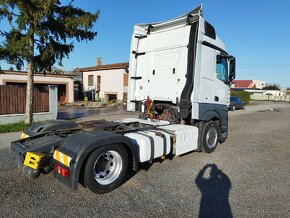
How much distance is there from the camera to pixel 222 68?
6816mm

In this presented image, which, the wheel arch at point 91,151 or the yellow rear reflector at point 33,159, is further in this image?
the yellow rear reflector at point 33,159

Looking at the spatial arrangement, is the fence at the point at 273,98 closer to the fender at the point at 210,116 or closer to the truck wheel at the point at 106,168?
the fender at the point at 210,116

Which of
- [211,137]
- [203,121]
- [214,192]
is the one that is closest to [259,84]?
[211,137]

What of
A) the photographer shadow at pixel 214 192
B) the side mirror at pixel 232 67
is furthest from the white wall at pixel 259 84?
the photographer shadow at pixel 214 192

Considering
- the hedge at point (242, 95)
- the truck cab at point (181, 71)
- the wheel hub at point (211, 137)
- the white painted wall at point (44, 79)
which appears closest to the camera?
the truck cab at point (181, 71)

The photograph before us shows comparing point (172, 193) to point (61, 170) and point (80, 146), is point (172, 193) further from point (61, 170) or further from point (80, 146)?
point (61, 170)

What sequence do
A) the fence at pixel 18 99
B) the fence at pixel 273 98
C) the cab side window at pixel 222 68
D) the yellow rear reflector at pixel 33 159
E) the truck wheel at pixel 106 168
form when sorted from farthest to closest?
1. the fence at pixel 273 98
2. the fence at pixel 18 99
3. the cab side window at pixel 222 68
4. the yellow rear reflector at pixel 33 159
5. the truck wheel at pixel 106 168

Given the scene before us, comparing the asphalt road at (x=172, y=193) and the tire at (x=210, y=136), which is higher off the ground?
the tire at (x=210, y=136)

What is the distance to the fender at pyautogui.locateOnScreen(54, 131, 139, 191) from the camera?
11.3 ft

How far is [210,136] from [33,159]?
4.70m

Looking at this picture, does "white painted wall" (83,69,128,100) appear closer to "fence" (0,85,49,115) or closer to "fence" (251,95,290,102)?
"fence" (0,85,49,115)

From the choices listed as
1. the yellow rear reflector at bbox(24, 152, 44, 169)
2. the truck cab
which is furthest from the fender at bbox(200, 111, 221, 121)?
the yellow rear reflector at bbox(24, 152, 44, 169)

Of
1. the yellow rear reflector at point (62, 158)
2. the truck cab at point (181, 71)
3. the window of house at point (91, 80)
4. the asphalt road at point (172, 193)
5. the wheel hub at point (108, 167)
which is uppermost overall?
the window of house at point (91, 80)

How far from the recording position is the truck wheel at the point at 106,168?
3.71m
